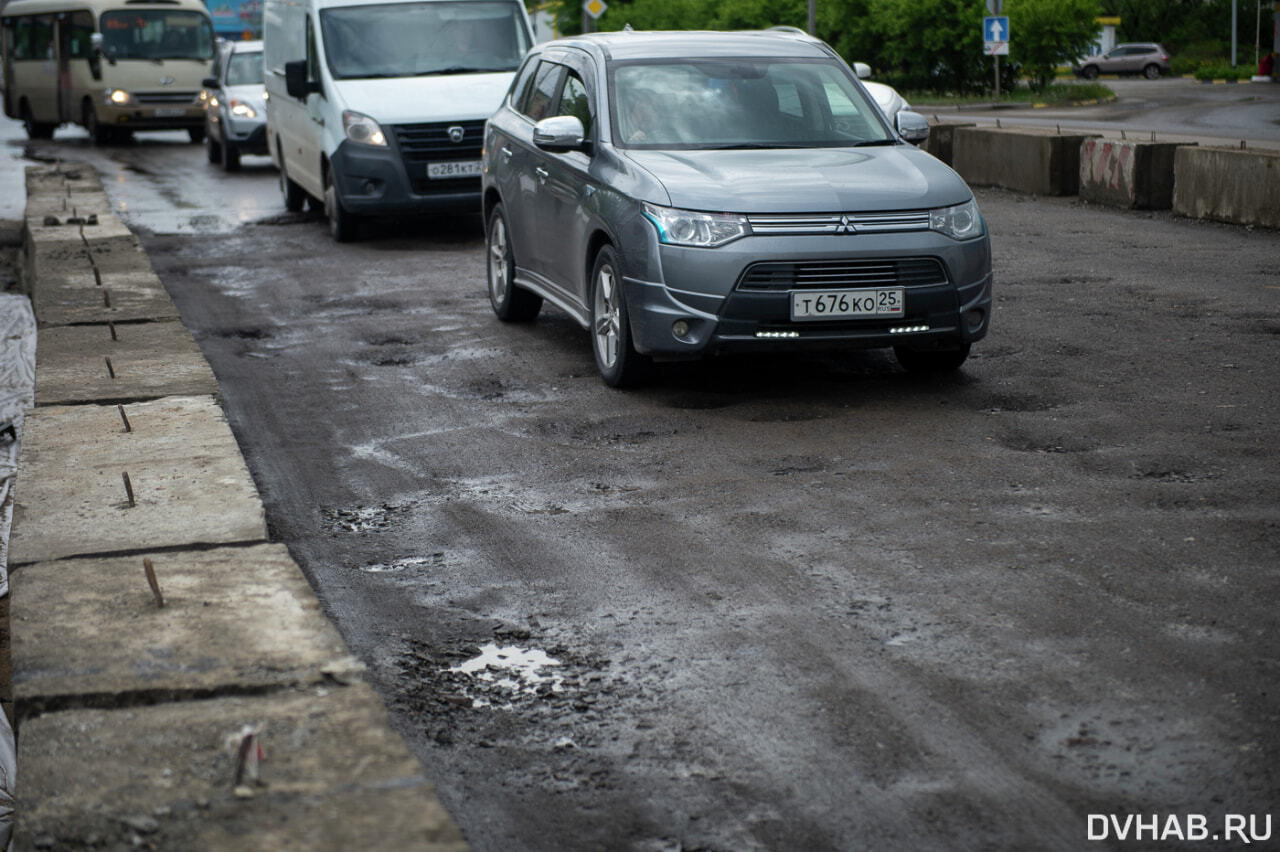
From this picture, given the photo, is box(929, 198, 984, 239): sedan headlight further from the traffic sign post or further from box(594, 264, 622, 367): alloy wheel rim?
the traffic sign post

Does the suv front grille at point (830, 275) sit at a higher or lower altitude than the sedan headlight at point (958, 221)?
lower

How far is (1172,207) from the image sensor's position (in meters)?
14.7

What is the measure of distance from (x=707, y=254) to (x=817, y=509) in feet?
6.17

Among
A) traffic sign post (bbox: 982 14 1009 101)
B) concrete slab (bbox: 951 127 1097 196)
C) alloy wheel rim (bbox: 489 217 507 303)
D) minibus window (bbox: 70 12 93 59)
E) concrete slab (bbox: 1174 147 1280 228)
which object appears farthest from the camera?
traffic sign post (bbox: 982 14 1009 101)

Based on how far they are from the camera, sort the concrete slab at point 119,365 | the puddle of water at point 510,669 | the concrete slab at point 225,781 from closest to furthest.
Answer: the concrete slab at point 225,781 → the puddle of water at point 510,669 → the concrete slab at point 119,365

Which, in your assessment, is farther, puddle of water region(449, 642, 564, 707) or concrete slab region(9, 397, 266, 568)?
concrete slab region(9, 397, 266, 568)

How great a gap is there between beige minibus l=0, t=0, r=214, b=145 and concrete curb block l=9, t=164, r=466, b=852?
1019 inches

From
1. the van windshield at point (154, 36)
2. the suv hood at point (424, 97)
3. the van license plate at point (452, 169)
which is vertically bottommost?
the van license plate at point (452, 169)

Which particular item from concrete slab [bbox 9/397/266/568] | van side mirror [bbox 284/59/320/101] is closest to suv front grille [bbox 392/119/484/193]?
van side mirror [bbox 284/59/320/101]

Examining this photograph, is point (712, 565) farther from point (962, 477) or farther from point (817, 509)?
point (962, 477)

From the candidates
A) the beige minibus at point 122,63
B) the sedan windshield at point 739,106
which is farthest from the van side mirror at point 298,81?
the beige minibus at point 122,63

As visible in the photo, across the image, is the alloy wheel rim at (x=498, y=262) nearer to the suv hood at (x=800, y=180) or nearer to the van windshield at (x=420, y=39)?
the suv hood at (x=800, y=180)

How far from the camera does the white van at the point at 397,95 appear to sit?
1428 cm

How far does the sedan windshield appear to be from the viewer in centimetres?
A: 820
